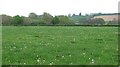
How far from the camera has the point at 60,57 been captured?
14.7 m

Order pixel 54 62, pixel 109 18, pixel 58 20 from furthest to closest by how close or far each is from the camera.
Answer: pixel 58 20, pixel 109 18, pixel 54 62

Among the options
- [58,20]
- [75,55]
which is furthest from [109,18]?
[75,55]

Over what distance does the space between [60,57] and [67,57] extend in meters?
0.33

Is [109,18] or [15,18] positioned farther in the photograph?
[15,18]

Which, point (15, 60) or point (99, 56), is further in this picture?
point (99, 56)

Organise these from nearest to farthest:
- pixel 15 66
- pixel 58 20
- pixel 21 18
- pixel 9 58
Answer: pixel 15 66
pixel 9 58
pixel 21 18
pixel 58 20

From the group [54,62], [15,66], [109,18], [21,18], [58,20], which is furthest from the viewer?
[58,20]

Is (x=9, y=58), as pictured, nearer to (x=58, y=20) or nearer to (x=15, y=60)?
(x=15, y=60)

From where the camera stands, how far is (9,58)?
14.4m

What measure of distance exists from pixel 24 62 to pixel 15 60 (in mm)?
785

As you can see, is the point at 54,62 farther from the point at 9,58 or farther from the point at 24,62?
the point at 9,58

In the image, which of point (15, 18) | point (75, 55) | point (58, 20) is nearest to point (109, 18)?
point (58, 20)

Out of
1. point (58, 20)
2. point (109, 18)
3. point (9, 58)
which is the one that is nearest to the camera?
point (9, 58)

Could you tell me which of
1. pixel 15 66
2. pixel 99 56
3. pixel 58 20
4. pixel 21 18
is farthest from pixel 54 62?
pixel 58 20
